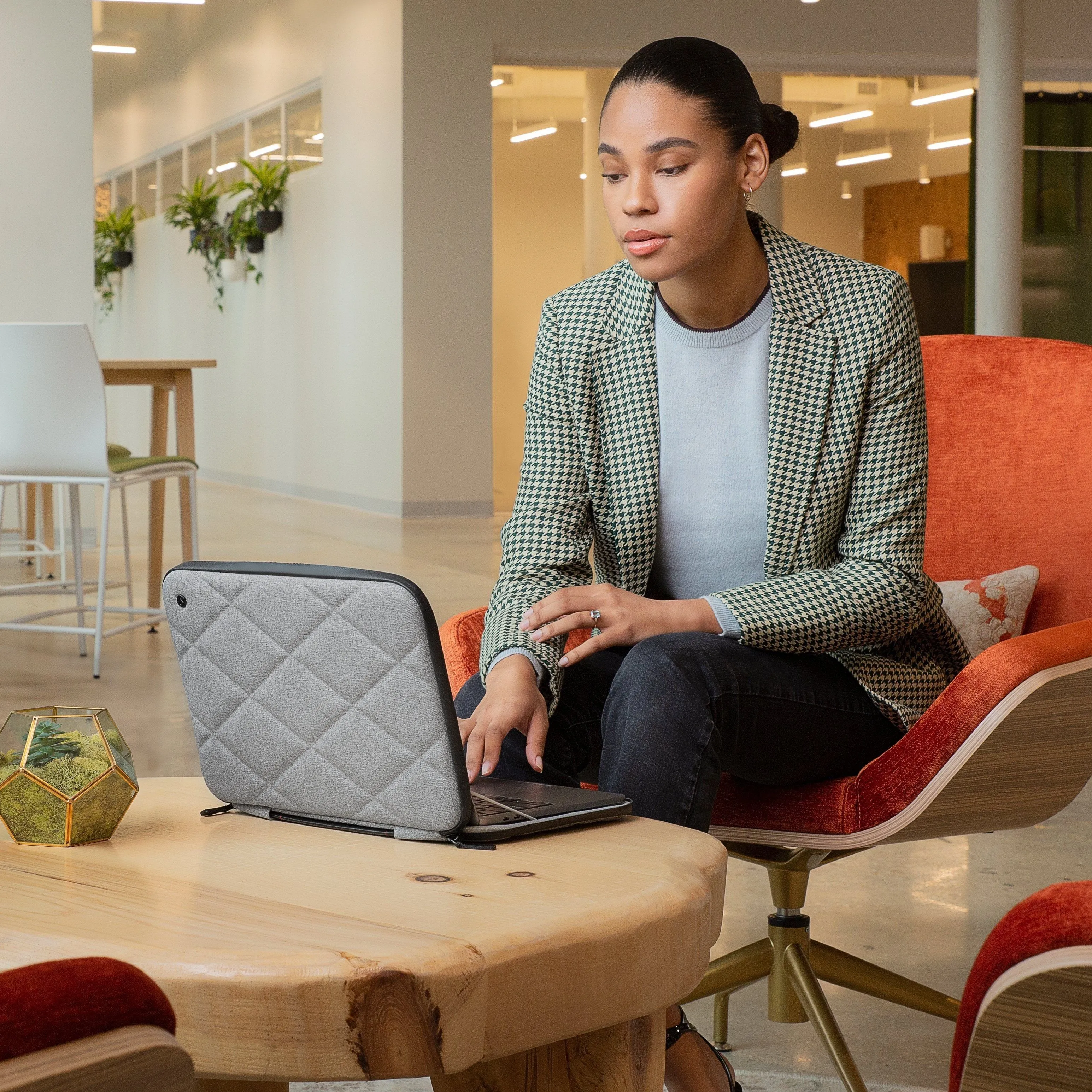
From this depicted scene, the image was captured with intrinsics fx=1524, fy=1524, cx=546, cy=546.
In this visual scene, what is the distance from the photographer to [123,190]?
1364 centimetres

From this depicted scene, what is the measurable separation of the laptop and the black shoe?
0.24m

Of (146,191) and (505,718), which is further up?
(146,191)

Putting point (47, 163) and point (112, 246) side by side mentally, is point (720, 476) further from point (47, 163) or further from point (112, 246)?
point (112, 246)

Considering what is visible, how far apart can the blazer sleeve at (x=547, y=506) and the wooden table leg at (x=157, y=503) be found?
3016mm

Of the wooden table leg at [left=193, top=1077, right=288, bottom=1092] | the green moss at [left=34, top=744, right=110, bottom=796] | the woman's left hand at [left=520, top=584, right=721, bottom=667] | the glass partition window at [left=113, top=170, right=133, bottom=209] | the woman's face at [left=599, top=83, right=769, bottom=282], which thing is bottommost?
the wooden table leg at [left=193, top=1077, right=288, bottom=1092]

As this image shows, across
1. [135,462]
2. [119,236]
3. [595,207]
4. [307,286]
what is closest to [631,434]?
[135,462]

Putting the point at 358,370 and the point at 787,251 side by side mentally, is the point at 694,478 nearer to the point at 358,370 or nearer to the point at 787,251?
the point at 787,251

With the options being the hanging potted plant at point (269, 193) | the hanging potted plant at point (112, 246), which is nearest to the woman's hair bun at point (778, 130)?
the hanging potted plant at point (269, 193)

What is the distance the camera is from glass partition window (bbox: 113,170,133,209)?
13.4 meters

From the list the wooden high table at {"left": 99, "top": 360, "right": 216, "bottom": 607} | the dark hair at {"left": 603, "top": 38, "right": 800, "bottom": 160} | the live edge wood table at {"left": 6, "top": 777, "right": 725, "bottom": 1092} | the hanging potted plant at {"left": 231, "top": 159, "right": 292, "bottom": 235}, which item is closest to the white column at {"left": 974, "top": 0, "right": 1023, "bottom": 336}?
the wooden high table at {"left": 99, "top": 360, "right": 216, "bottom": 607}

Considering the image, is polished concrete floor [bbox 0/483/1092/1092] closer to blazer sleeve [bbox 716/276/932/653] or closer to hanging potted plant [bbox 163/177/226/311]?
blazer sleeve [bbox 716/276/932/653]

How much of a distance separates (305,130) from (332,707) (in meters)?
9.34

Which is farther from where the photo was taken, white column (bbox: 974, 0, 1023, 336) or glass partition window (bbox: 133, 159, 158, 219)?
glass partition window (bbox: 133, 159, 158, 219)

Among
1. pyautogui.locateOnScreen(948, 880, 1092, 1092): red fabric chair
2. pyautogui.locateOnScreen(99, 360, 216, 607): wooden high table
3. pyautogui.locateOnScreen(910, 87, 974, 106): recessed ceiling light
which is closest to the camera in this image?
pyautogui.locateOnScreen(948, 880, 1092, 1092): red fabric chair
